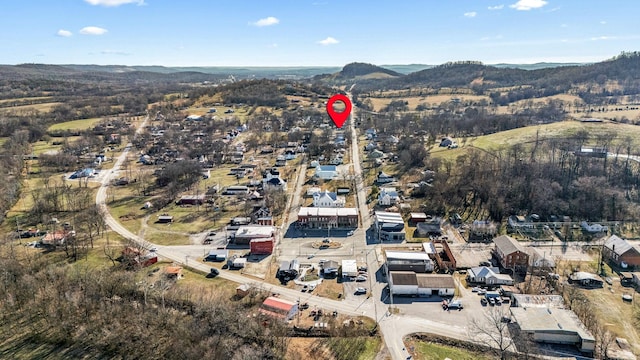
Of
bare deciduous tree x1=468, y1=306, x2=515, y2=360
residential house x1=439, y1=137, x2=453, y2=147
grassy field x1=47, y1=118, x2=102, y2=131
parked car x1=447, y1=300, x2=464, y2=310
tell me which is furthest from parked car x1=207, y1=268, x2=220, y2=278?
grassy field x1=47, y1=118, x2=102, y2=131

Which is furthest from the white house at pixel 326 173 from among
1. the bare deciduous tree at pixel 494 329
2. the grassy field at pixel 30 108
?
the grassy field at pixel 30 108

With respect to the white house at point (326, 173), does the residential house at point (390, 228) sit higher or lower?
lower

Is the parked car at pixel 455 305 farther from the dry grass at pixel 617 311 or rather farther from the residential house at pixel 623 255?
the residential house at pixel 623 255

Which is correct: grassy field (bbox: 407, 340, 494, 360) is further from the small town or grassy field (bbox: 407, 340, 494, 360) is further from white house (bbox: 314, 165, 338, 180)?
white house (bbox: 314, 165, 338, 180)

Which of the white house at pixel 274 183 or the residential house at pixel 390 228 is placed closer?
the residential house at pixel 390 228

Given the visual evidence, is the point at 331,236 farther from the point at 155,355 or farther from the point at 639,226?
the point at 639,226
